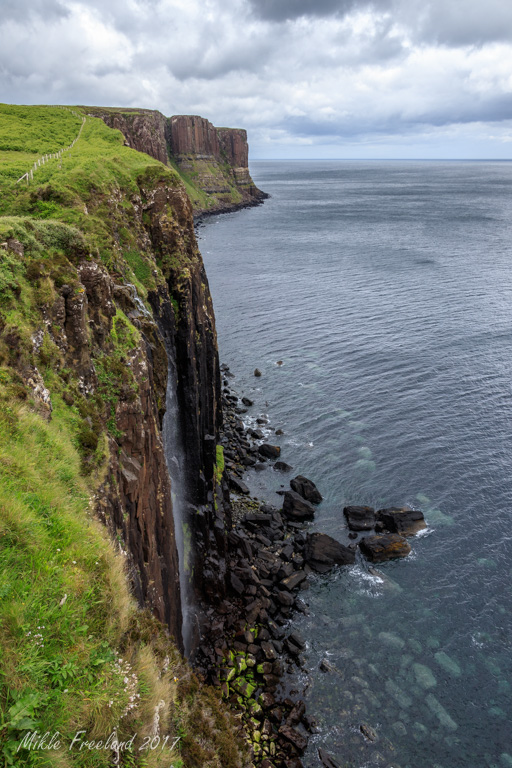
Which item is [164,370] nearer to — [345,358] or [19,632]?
[19,632]

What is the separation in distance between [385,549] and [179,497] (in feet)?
52.3

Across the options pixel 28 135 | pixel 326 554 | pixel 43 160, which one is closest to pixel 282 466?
pixel 326 554

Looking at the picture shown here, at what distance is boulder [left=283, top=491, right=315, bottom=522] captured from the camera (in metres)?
38.0

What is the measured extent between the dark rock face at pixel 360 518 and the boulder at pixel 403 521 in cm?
84

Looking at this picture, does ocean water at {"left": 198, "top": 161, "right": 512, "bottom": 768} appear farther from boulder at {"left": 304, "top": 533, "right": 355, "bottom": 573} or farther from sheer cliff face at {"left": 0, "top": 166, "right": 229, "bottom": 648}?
sheer cliff face at {"left": 0, "top": 166, "right": 229, "bottom": 648}

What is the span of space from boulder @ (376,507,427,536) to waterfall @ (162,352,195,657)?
16.2 m

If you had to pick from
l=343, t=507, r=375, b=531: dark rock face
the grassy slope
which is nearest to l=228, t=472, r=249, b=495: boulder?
l=343, t=507, r=375, b=531: dark rock face

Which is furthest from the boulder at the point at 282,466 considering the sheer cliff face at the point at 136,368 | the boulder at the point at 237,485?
the sheer cliff face at the point at 136,368

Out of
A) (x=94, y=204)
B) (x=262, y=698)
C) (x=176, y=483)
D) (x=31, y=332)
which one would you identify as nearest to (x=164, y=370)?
(x=176, y=483)

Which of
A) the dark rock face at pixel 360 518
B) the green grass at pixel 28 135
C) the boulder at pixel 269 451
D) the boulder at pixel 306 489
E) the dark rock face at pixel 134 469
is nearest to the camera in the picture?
the dark rock face at pixel 134 469

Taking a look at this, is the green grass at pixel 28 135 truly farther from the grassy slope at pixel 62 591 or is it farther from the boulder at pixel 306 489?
the boulder at pixel 306 489

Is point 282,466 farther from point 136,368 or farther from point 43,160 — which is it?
point 43,160

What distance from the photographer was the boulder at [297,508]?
125ft

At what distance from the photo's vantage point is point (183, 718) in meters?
10.8
